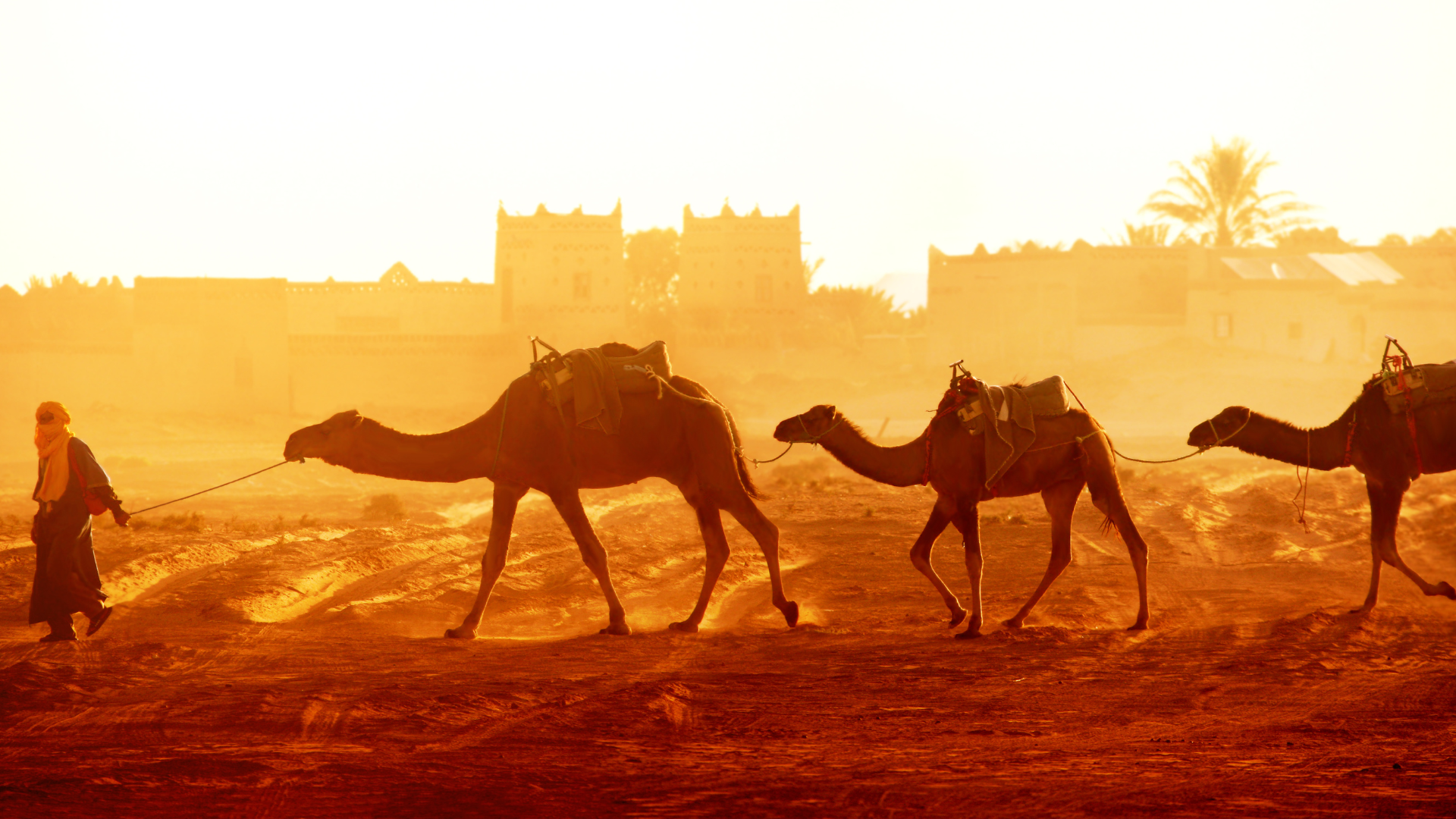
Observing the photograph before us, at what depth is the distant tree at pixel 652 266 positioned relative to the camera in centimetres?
7394

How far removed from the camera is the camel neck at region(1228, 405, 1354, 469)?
36.3 feet

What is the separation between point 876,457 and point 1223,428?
294 centimetres

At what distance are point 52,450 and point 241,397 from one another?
104 ft

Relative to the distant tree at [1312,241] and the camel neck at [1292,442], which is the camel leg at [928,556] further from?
the distant tree at [1312,241]

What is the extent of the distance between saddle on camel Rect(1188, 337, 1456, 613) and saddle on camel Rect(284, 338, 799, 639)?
12.5ft

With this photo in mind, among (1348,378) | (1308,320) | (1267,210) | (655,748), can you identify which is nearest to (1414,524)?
(655,748)

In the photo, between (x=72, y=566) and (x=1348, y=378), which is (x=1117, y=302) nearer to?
(x=1348, y=378)

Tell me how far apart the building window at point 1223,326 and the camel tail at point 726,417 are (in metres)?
39.4

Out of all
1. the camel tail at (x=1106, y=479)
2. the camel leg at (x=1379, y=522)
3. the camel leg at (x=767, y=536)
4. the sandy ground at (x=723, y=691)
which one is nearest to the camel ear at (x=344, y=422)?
the sandy ground at (x=723, y=691)

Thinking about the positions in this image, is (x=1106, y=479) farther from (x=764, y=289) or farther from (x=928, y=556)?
(x=764, y=289)

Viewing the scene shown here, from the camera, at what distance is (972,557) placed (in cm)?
1001

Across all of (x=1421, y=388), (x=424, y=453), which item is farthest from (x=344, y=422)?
(x=1421, y=388)

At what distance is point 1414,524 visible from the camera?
59.0 ft

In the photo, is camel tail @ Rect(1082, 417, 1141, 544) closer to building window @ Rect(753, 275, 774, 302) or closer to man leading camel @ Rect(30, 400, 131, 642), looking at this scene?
man leading camel @ Rect(30, 400, 131, 642)
